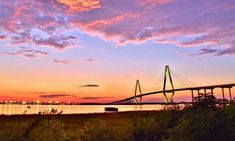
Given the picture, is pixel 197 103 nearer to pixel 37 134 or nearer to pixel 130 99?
pixel 37 134

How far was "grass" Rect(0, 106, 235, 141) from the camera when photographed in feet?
28.7

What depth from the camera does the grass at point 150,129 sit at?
8758 mm

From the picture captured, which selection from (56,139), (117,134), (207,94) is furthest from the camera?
(117,134)

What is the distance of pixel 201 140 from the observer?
8.84 meters

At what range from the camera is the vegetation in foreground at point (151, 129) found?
877cm

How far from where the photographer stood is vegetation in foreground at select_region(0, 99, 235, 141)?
8.77m

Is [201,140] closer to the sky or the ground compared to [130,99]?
closer to the ground

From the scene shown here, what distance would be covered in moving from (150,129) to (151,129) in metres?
0.06

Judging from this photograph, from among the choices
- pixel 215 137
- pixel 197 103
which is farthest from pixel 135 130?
pixel 215 137

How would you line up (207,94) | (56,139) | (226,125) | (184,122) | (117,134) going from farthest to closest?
1. (117,134)
2. (56,139)
3. (207,94)
4. (184,122)
5. (226,125)

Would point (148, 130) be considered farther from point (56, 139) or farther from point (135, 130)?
point (56, 139)

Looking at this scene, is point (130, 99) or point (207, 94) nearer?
point (207, 94)

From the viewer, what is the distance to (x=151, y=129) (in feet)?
39.8

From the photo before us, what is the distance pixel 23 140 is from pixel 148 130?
4977 mm
